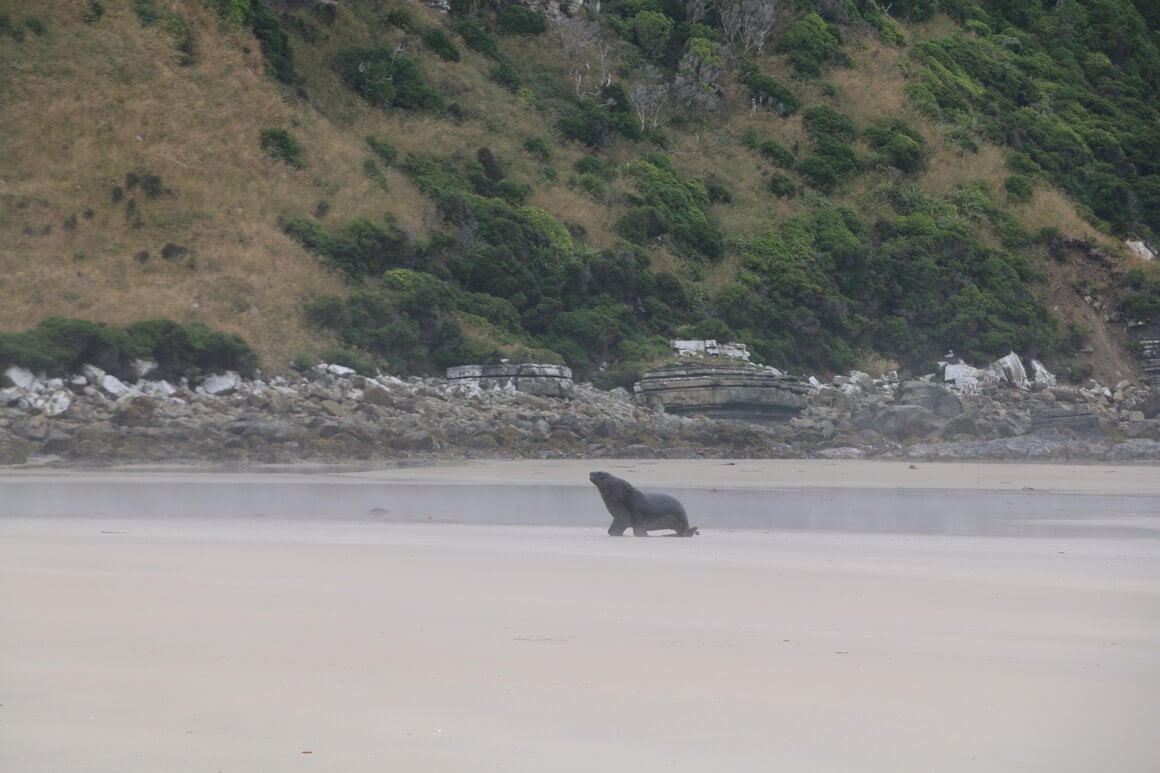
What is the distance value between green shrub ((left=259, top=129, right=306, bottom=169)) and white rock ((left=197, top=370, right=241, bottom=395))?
1241 cm

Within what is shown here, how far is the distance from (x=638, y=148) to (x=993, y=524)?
123ft

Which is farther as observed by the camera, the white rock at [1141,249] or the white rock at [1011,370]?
the white rock at [1141,249]

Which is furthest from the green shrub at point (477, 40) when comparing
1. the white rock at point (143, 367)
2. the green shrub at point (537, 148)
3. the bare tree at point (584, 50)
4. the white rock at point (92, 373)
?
the white rock at point (92, 373)

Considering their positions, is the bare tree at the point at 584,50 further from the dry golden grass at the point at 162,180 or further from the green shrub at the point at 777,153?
the dry golden grass at the point at 162,180

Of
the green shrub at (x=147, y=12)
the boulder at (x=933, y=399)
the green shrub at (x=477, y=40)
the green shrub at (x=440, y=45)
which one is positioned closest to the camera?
the boulder at (x=933, y=399)

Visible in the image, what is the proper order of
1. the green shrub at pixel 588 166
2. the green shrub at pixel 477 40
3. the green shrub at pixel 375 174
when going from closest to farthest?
the green shrub at pixel 375 174, the green shrub at pixel 588 166, the green shrub at pixel 477 40

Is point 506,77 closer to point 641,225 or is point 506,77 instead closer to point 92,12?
point 641,225

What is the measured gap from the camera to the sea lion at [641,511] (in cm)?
1125

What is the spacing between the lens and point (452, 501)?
15.1m

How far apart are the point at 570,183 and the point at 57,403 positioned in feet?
72.1

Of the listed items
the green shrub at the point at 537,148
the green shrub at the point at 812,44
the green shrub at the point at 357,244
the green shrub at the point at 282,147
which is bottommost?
the green shrub at the point at 357,244

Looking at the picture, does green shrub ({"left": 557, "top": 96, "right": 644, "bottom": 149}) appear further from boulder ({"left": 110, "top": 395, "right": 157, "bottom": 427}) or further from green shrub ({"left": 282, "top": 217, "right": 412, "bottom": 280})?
boulder ({"left": 110, "top": 395, "right": 157, "bottom": 427})

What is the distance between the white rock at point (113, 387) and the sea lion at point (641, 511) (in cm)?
1786

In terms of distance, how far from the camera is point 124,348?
2825 cm
